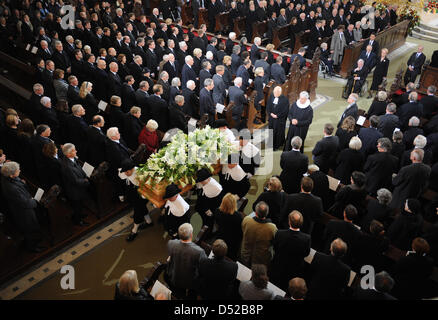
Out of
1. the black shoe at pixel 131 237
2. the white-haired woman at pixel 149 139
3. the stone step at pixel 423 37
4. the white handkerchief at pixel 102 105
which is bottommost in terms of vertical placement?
the black shoe at pixel 131 237

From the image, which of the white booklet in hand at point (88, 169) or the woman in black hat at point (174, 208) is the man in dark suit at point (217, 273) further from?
the white booklet in hand at point (88, 169)

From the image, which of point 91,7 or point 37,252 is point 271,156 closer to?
point 37,252

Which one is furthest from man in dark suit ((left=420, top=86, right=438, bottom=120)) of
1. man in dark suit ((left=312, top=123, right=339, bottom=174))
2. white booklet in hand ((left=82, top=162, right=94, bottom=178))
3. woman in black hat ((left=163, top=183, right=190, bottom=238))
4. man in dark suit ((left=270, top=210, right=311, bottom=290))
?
white booklet in hand ((left=82, top=162, right=94, bottom=178))

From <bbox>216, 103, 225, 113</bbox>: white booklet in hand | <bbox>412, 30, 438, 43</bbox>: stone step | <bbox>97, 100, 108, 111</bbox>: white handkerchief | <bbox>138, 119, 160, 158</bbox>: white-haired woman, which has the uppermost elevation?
<bbox>412, 30, 438, 43</bbox>: stone step

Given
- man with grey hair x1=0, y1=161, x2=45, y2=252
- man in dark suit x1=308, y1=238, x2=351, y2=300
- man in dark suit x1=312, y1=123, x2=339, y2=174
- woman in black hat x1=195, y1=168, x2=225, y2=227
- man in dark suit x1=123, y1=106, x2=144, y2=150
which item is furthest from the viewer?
man in dark suit x1=123, y1=106, x2=144, y2=150

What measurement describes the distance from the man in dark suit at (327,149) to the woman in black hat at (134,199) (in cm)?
320

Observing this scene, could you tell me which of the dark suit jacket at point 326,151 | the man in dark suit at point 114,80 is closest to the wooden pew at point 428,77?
the dark suit jacket at point 326,151

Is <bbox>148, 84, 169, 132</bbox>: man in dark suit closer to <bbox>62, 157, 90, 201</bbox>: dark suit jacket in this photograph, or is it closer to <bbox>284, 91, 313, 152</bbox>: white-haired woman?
<bbox>62, 157, 90, 201</bbox>: dark suit jacket

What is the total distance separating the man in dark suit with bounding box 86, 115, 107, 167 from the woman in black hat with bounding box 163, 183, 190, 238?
1.91 m

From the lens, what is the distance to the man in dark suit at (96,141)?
634cm

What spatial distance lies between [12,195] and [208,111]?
433 centimetres

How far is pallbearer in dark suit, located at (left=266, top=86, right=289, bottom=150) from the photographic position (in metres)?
7.87

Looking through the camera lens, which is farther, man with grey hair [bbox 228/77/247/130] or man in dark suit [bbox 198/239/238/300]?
man with grey hair [bbox 228/77/247/130]

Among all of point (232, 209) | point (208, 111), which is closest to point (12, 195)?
point (232, 209)
